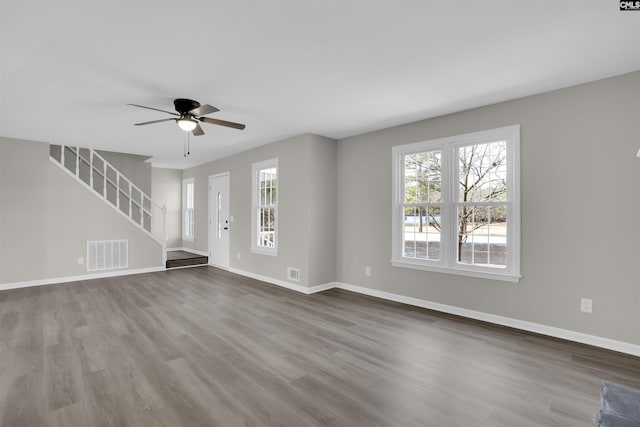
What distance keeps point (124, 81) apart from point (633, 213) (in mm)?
4992

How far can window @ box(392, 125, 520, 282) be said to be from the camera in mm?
3631

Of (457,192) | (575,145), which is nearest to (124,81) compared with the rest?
(457,192)

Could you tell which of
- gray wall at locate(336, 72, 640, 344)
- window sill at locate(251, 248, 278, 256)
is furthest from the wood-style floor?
window sill at locate(251, 248, 278, 256)

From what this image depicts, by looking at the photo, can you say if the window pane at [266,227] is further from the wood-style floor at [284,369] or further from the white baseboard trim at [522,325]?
the white baseboard trim at [522,325]

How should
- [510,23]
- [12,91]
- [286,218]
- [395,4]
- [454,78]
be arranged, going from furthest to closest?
[286,218] < [12,91] < [454,78] < [510,23] < [395,4]

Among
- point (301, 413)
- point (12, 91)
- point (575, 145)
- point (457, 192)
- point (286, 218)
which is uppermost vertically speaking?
point (12, 91)

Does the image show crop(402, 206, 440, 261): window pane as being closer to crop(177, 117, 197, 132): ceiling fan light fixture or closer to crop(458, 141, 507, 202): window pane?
crop(458, 141, 507, 202): window pane

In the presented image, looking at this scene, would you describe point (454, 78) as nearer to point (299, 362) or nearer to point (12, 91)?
point (299, 362)

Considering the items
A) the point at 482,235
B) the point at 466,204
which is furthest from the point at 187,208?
the point at 482,235

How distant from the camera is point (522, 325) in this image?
3504 millimetres

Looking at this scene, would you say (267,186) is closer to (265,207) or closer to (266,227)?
(265,207)

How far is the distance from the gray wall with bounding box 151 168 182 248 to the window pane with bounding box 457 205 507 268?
26.2ft

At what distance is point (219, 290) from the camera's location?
5227mm

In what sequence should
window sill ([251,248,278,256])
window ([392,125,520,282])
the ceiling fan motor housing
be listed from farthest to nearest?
window sill ([251,248,278,256])
window ([392,125,520,282])
the ceiling fan motor housing
